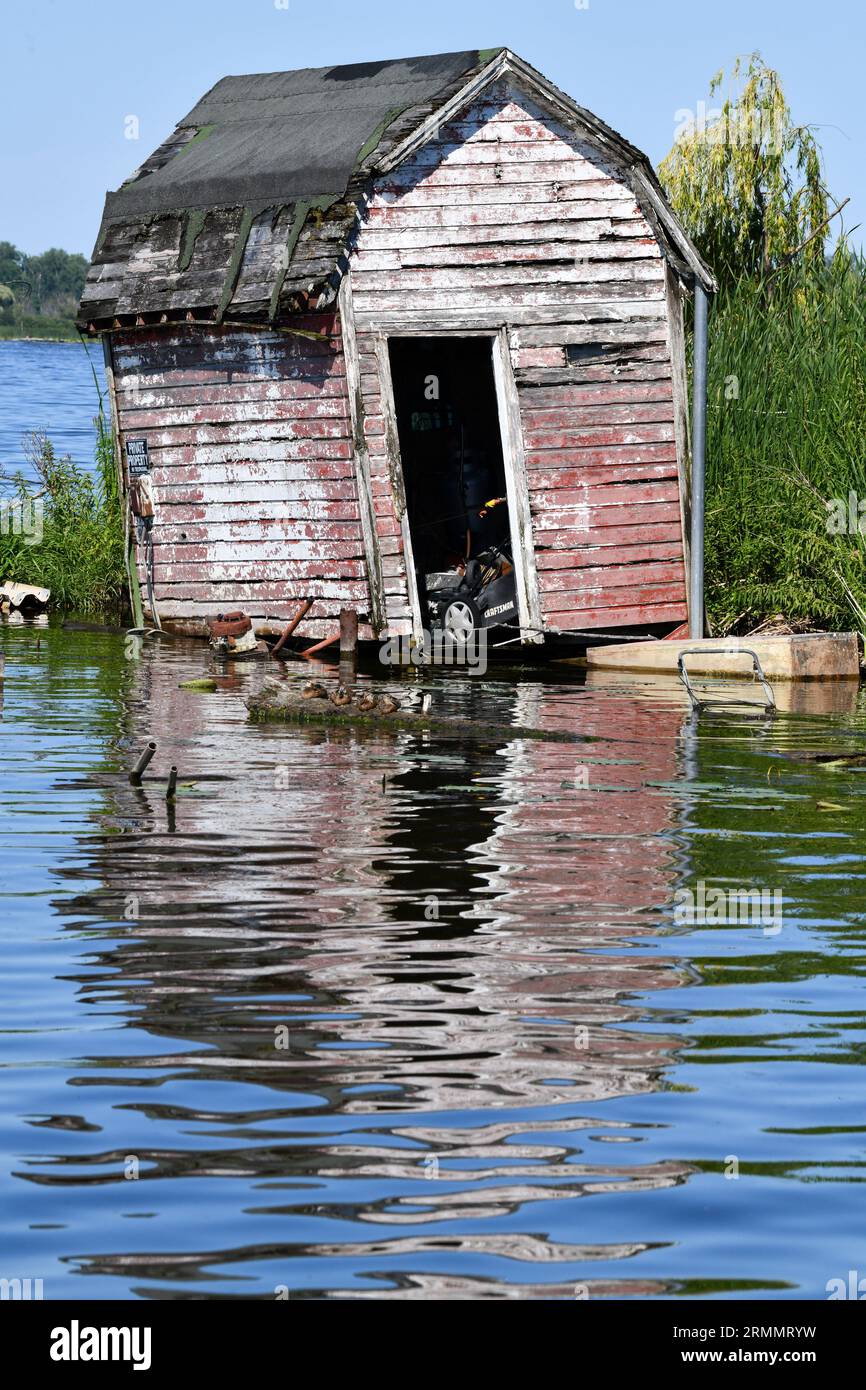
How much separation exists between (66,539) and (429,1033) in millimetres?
16726

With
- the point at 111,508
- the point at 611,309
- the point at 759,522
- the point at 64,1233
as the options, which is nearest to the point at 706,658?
the point at 759,522

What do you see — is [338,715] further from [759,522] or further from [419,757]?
[759,522]

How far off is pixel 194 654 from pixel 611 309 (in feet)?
16.5

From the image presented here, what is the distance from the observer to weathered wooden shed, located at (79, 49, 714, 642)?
17.1 meters

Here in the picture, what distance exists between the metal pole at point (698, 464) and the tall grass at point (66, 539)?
269 inches

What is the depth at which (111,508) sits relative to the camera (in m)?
21.0

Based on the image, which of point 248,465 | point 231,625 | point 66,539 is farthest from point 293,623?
point 66,539

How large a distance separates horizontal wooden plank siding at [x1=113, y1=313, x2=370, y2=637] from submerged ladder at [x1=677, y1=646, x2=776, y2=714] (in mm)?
3274

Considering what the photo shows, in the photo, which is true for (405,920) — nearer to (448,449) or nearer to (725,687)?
(725,687)

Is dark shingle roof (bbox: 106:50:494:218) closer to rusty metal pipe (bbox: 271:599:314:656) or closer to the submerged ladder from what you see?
rusty metal pipe (bbox: 271:599:314:656)

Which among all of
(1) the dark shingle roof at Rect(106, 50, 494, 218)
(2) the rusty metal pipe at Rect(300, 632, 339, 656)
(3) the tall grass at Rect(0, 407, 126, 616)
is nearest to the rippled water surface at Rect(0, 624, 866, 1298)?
(2) the rusty metal pipe at Rect(300, 632, 339, 656)

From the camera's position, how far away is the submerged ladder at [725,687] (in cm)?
1422

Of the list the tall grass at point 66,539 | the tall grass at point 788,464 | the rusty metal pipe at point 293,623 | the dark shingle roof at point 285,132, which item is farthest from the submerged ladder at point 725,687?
the tall grass at point 66,539
